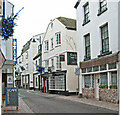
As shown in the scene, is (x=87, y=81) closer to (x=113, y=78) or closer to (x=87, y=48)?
(x=87, y=48)

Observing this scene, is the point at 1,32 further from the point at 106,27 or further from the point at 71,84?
the point at 71,84

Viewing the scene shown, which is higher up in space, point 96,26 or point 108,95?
point 96,26

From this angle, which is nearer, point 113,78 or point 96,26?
point 113,78

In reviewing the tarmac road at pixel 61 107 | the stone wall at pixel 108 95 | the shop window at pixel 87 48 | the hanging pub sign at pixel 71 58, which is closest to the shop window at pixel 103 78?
the stone wall at pixel 108 95

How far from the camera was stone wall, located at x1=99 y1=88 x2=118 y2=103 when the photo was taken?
15211 mm

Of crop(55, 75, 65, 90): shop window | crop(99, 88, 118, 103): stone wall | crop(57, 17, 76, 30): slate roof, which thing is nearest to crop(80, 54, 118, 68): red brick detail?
crop(99, 88, 118, 103): stone wall

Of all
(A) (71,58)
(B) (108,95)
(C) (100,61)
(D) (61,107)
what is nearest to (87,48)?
(C) (100,61)

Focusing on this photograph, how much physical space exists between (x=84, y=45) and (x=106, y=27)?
420 centimetres

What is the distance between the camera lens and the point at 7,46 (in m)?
16.4

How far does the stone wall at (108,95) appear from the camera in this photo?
15.2 meters

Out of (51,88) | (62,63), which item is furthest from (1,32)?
(51,88)

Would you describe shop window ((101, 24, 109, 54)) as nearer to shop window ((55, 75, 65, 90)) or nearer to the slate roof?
the slate roof

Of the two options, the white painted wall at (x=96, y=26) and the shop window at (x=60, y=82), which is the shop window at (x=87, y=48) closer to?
the white painted wall at (x=96, y=26)

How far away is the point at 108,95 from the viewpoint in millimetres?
16203
